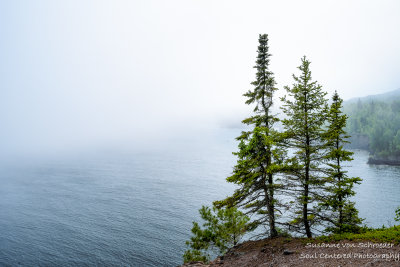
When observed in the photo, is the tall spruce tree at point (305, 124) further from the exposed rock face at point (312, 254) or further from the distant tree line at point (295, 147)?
the exposed rock face at point (312, 254)

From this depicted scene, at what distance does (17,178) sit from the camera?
10562 cm

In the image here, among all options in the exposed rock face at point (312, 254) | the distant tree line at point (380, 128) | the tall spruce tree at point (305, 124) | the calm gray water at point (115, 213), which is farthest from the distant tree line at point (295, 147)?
the distant tree line at point (380, 128)

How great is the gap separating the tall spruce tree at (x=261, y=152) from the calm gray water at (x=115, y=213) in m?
14.8

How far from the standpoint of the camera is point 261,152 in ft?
51.3

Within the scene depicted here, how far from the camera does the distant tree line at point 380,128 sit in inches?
4087

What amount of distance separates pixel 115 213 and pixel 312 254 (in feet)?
173

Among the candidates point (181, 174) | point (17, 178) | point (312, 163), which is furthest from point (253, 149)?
point (17, 178)

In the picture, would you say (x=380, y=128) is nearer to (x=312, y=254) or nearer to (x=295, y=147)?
(x=295, y=147)

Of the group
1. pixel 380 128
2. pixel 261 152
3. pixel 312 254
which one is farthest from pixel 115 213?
pixel 380 128

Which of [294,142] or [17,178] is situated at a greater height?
[294,142]

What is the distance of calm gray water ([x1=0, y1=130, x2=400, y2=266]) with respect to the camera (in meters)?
38.7

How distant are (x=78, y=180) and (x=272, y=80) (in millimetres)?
100769

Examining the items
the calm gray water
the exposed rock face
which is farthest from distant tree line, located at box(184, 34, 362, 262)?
the calm gray water

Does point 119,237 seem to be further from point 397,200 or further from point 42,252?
point 397,200
